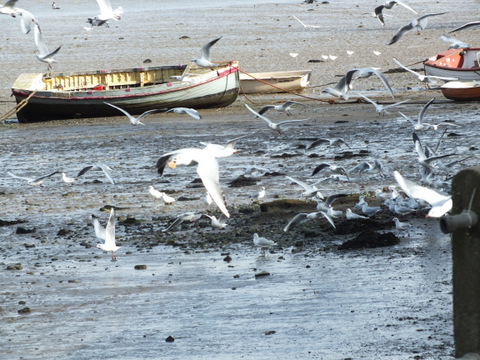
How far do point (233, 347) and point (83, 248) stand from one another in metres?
3.57

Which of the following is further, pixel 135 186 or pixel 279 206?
pixel 135 186

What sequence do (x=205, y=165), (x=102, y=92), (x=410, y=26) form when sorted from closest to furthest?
(x=205, y=165), (x=410, y=26), (x=102, y=92)

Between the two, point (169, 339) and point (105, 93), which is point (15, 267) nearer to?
point (169, 339)

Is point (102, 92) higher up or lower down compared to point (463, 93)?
lower down

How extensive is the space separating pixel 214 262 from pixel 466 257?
170 inches

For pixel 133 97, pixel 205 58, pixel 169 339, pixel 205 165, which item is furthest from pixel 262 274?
pixel 133 97

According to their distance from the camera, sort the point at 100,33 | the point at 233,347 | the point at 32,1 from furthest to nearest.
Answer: the point at 32,1 < the point at 100,33 < the point at 233,347

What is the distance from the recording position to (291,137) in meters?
15.7

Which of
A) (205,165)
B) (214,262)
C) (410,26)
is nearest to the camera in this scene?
(205,165)

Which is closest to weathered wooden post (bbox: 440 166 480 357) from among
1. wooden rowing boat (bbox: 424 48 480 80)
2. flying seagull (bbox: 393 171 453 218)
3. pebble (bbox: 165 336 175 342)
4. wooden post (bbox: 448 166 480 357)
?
wooden post (bbox: 448 166 480 357)

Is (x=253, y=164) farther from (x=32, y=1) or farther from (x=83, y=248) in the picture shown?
(x=32, y=1)

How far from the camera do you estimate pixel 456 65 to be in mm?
21297

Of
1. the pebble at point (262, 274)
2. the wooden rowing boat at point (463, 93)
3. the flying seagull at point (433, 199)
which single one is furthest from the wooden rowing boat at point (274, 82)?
→ the flying seagull at point (433, 199)

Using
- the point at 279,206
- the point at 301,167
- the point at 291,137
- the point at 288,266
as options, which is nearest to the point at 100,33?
the point at 291,137
